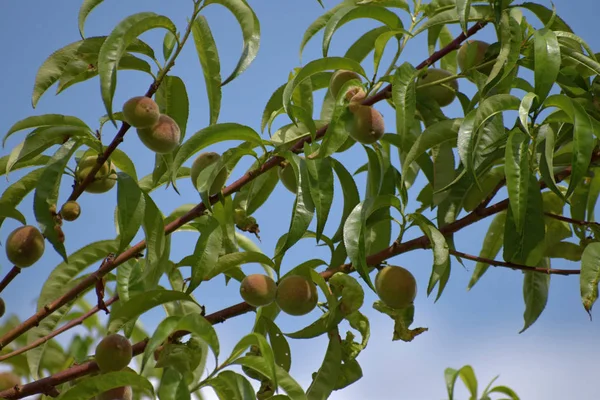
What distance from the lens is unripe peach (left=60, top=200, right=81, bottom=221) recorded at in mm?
1702

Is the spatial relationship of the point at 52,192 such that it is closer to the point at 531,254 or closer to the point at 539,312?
the point at 531,254

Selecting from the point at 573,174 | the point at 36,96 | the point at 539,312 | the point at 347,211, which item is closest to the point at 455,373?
the point at 539,312

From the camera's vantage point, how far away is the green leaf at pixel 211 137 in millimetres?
1626

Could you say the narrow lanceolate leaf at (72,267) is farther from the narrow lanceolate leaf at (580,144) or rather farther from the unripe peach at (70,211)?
the narrow lanceolate leaf at (580,144)

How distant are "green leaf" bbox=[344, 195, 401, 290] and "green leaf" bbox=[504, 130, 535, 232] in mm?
281

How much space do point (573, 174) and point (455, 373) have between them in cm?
97

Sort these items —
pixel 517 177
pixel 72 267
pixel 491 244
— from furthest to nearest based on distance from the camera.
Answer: pixel 491 244 < pixel 72 267 < pixel 517 177

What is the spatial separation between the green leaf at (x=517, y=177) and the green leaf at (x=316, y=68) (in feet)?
1.37

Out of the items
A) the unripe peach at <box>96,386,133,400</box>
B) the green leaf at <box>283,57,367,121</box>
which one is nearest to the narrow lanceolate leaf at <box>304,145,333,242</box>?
the green leaf at <box>283,57,367,121</box>

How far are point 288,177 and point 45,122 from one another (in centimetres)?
60

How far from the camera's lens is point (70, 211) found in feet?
5.59

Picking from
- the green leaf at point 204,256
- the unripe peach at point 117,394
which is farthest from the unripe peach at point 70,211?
the unripe peach at point 117,394

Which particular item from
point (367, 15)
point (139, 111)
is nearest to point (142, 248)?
point (139, 111)

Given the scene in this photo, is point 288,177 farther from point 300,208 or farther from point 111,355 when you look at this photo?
point 111,355
